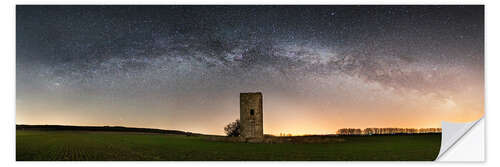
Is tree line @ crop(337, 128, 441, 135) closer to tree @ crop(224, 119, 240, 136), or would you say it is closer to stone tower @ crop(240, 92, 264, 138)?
stone tower @ crop(240, 92, 264, 138)

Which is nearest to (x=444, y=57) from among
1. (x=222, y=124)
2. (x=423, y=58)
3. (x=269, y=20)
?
(x=423, y=58)

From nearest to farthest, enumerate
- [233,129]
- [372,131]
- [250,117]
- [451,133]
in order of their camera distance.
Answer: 1. [451,133]
2. [372,131]
3. [250,117]
4. [233,129]

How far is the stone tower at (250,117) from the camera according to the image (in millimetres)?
20797

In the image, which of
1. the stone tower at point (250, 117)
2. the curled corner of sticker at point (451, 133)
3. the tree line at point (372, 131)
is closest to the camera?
the curled corner of sticker at point (451, 133)

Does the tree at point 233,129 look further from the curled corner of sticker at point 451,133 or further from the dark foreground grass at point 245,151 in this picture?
the curled corner of sticker at point 451,133

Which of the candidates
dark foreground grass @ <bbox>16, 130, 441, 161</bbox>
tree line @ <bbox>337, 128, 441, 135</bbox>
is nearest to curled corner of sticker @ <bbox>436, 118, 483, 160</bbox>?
dark foreground grass @ <bbox>16, 130, 441, 161</bbox>

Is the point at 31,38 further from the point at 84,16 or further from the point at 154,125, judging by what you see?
the point at 154,125

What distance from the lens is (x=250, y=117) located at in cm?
2098

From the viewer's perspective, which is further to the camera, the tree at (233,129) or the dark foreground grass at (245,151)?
the tree at (233,129)

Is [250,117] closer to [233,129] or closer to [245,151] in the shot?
[233,129]

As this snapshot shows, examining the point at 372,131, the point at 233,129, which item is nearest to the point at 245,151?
the point at 372,131

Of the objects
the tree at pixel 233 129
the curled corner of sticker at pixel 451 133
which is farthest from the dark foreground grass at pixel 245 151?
the tree at pixel 233 129

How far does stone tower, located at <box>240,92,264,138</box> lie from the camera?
2080cm

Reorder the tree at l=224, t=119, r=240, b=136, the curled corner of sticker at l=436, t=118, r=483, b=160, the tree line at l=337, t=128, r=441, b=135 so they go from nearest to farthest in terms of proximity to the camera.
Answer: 1. the curled corner of sticker at l=436, t=118, r=483, b=160
2. the tree line at l=337, t=128, r=441, b=135
3. the tree at l=224, t=119, r=240, b=136
